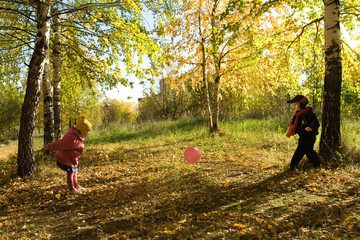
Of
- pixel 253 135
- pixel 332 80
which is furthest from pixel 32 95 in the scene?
pixel 253 135

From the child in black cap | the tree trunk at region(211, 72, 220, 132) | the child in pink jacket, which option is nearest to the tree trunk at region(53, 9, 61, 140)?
the child in pink jacket

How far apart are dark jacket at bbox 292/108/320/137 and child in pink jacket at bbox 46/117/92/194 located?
13.9 ft

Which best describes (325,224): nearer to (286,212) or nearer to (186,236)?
(286,212)

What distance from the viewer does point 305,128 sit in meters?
4.13

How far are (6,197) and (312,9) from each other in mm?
8776

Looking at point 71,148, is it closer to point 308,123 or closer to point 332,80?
point 308,123

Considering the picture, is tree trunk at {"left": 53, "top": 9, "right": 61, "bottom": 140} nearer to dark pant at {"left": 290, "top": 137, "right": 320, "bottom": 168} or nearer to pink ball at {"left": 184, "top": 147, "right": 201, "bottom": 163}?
pink ball at {"left": 184, "top": 147, "right": 201, "bottom": 163}

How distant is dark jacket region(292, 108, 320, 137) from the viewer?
4124 mm

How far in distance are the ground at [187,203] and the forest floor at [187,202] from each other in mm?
13

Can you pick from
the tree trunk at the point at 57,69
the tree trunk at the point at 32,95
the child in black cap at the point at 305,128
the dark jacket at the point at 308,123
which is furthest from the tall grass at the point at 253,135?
the tree trunk at the point at 32,95

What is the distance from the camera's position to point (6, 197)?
4227 millimetres

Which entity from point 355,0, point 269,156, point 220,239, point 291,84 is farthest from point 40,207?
point 355,0

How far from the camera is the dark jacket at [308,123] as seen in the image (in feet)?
13.5

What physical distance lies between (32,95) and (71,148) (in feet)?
6.10
